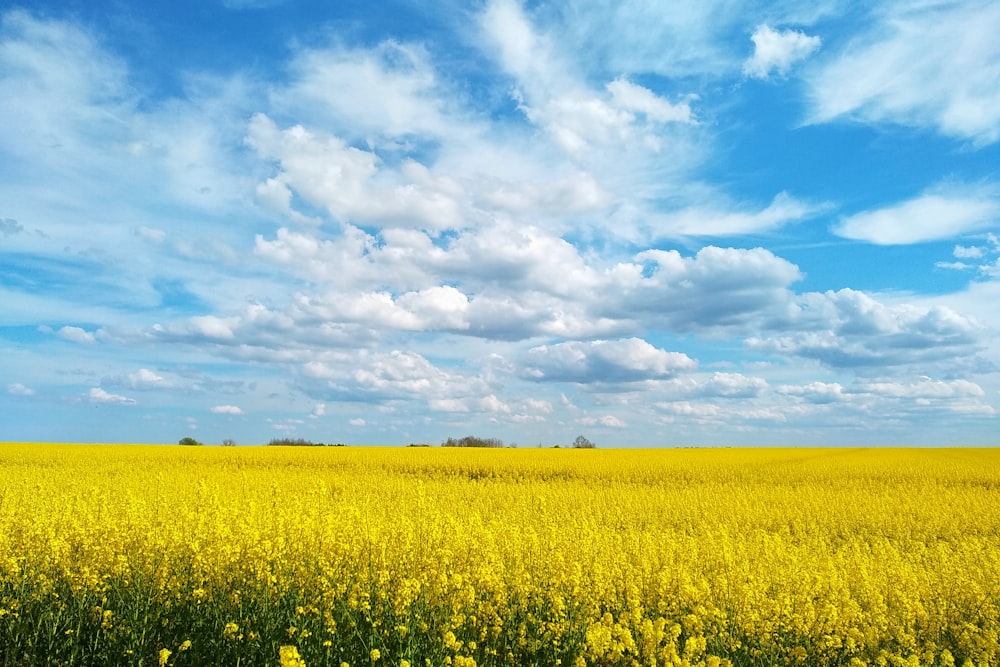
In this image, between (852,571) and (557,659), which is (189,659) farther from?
(852,571)

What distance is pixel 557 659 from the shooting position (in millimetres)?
5371

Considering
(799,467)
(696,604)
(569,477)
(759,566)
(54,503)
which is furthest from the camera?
(799,467)

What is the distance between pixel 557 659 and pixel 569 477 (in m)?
21.4

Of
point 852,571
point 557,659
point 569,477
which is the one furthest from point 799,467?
point 557,659

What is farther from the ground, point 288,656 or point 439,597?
point 288,656

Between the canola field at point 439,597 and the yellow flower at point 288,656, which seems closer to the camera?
the yellow flower at point 288,656

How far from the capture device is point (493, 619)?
5938 millimetres

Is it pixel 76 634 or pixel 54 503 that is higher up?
pixel 54 503

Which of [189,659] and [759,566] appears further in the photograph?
[759,566]

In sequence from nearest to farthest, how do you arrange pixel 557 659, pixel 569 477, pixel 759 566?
pixel 557 659 → pixel 759 566 → pixel 569 477

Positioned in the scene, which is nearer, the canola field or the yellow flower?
the yellow flower

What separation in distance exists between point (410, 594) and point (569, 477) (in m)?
21.5

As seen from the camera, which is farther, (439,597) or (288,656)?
(439,597)

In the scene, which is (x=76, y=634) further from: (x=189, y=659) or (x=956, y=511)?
(x=956, y=511)
